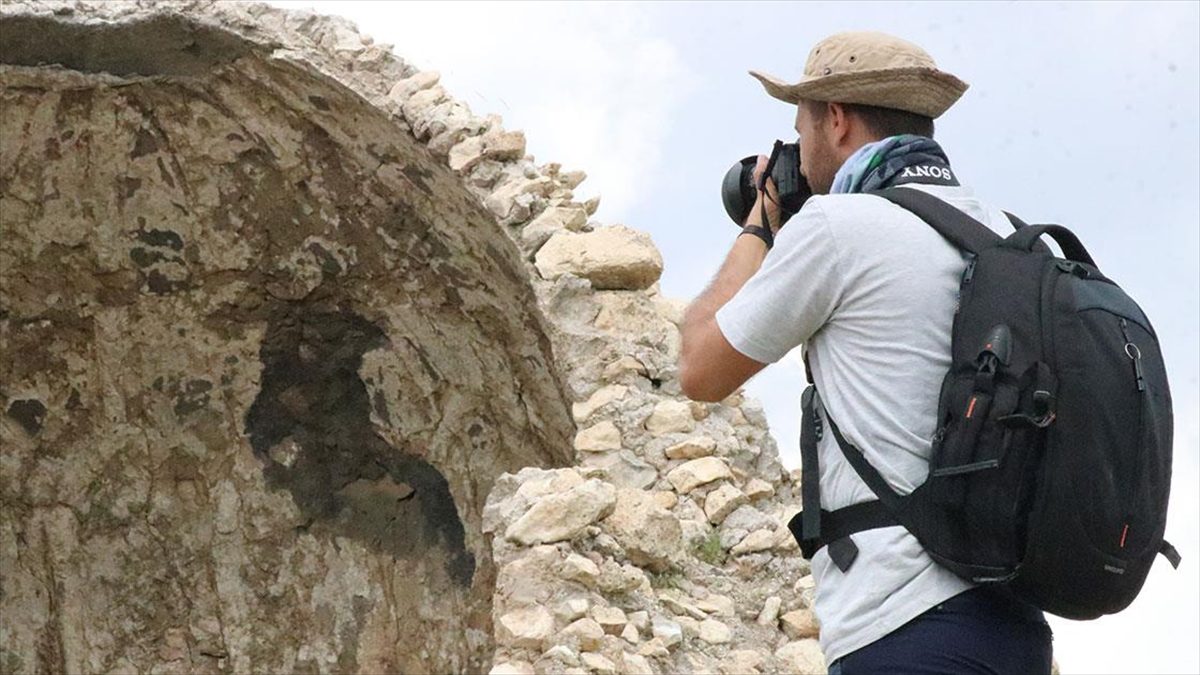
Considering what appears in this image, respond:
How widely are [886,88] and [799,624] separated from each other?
2.35 meters

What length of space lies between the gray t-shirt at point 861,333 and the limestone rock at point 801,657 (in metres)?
2.19

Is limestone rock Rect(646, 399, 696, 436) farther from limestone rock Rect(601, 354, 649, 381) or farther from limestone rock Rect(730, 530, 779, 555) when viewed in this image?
limestone rock Rect(730, 530, 779, 555)

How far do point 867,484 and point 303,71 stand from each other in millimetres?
4321

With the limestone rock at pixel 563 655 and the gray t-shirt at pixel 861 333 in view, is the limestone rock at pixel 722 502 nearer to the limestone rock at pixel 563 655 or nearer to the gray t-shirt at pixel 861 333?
the limestone rock at pixel 563 655

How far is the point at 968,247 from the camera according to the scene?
229 cm

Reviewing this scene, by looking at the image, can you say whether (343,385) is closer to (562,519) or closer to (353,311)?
(353,311)

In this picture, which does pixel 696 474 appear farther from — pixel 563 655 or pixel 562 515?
pixel 563 655

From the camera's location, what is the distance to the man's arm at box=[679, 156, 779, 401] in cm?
239

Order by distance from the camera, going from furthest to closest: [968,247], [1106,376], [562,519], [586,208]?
[586,208] < [562,519] < [968,247] < [1106,376]

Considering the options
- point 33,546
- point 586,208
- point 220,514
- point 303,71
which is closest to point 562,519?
point 586,208

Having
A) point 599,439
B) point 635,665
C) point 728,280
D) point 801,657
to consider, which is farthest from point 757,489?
point 728,280

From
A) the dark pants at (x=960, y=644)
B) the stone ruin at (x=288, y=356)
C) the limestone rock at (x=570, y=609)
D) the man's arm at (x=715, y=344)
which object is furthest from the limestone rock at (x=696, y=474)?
the dark pants at (x=960, y=644)

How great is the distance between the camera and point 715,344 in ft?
7.84

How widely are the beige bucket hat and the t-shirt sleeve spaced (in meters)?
0.25
